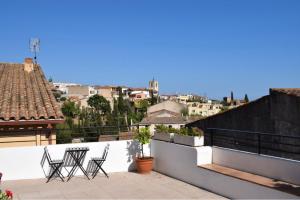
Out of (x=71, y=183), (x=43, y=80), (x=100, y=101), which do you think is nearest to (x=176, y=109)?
(x=100, y=101)

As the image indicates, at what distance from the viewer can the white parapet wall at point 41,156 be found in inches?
367

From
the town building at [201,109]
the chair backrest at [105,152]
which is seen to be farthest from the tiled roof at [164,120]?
the chair backrest at [105,152]

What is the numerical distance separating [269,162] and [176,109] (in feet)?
246

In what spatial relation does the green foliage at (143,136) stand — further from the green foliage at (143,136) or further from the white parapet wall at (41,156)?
the white parapet wall at (41,156)

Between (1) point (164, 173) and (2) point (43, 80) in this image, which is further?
(2) point (43, 80)

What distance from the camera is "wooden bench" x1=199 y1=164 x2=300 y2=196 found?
20.3 feet

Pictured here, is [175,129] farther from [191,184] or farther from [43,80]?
[43,80]

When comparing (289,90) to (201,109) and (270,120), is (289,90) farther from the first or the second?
(201,109)

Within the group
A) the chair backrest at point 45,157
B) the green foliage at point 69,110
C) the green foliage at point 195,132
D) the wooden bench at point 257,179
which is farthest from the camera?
the green foliage at point 69,110

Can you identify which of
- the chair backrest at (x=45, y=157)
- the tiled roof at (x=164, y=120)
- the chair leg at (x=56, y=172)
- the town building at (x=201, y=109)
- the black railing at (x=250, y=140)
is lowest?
the chair leg at (x=56, y=172)

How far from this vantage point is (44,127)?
11.2 meters

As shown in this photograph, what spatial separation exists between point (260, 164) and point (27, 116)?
6.87 meters

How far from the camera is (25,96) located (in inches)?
498

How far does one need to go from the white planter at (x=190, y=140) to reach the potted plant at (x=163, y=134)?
16.0 inches
